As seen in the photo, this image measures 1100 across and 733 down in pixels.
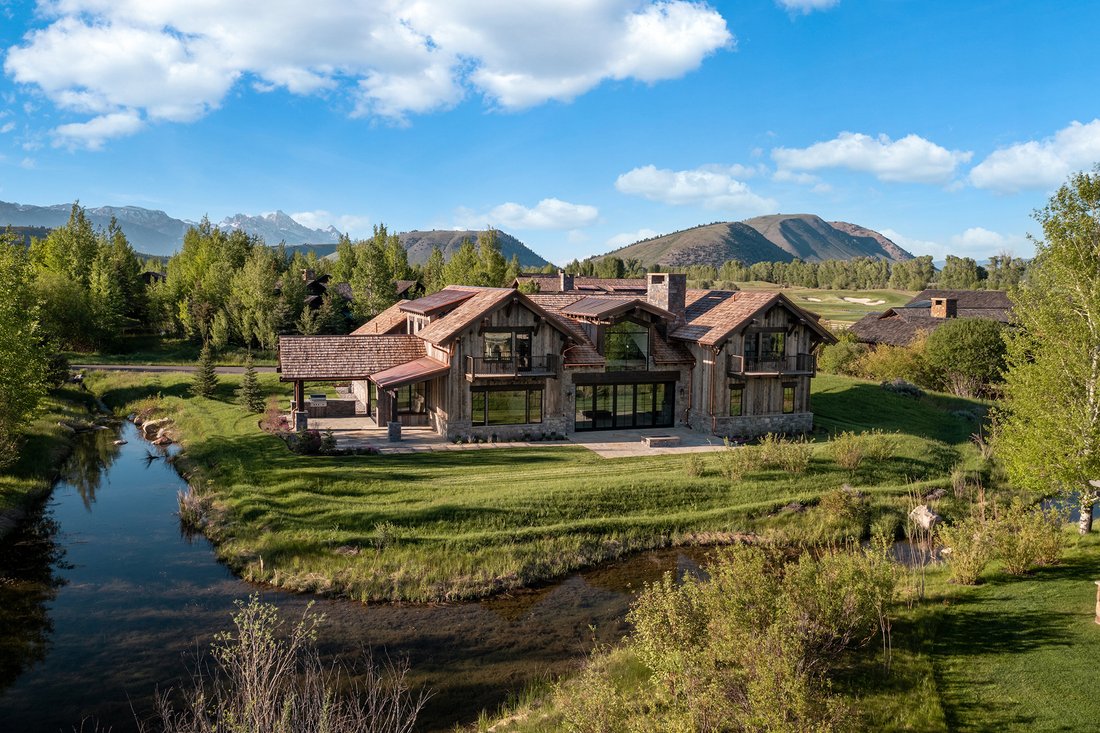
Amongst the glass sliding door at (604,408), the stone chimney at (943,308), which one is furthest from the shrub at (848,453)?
the stone chimney at (943,308)

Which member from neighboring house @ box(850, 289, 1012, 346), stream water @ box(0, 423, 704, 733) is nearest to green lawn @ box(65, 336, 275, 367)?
stream water @ box(0, 423, 704, 733)

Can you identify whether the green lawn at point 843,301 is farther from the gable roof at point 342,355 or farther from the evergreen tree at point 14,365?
the evergreen tree at point 14,365

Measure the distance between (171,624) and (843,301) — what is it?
124 m

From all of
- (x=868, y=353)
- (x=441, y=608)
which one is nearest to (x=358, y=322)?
(x=868, y=353)

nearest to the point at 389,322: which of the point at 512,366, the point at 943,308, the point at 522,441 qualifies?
the point at 512,366

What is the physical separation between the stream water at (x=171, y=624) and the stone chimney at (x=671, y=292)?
1610 centimetres

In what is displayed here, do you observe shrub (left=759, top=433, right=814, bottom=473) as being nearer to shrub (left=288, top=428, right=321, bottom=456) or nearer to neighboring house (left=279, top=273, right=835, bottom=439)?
neighboring house (left=279, top=273, right=835, bottom=439)

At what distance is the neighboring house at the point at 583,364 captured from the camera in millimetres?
29328

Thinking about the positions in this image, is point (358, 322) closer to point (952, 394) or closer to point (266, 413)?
point (266, 413)

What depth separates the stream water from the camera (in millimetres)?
12977

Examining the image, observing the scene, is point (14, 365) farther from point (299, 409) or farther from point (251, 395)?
point (251, 395)

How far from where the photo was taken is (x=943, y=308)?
5438cm

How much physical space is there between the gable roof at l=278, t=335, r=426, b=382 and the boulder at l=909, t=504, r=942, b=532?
20.6m

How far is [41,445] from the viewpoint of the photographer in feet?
93.4
